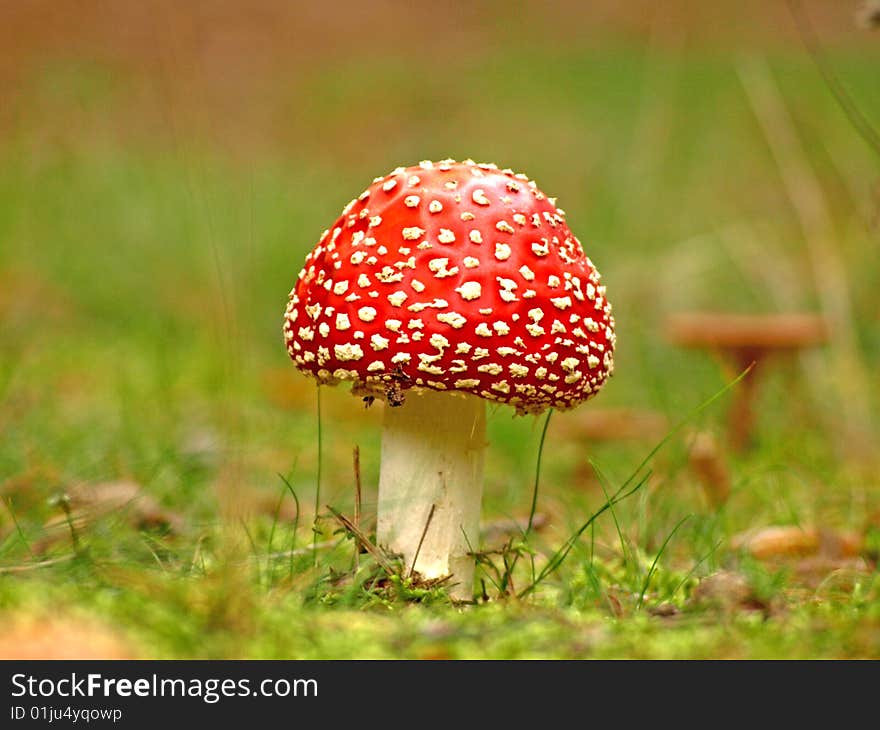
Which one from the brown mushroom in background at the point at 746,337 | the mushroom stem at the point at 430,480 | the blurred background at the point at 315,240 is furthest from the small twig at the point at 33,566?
the brown mushroom in background at the point at 746,337

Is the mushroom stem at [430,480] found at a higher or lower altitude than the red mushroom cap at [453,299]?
lower

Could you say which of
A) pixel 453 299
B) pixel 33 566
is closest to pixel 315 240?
pixel 453 299

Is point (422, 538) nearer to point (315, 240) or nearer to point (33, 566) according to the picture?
point (33, 566)

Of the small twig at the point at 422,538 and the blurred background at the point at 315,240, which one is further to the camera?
the blurred background at the point at 315,240

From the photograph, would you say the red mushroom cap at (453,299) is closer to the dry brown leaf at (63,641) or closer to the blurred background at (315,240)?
the blurred background at (315,240)

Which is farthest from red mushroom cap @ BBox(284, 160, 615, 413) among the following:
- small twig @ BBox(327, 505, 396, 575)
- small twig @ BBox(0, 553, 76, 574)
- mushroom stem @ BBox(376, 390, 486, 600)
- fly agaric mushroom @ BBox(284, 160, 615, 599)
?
small twig @ BBox(0, 553, 76, 574)

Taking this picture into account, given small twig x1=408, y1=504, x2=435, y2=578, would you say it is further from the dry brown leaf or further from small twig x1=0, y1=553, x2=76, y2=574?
the dry brown leaf

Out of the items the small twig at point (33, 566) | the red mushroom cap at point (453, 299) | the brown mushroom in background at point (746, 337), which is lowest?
the small twig at point (33, 566)
